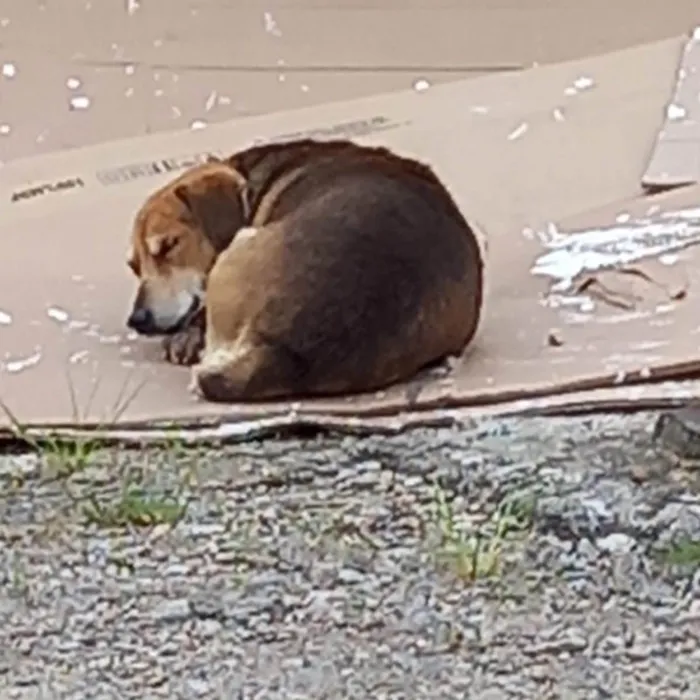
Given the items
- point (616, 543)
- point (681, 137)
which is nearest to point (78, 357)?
point (616, 543)

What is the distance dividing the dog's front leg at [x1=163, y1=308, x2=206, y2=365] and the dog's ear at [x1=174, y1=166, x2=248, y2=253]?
0.35 feet

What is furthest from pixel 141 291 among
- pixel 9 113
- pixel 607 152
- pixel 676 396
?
pixel 9 113

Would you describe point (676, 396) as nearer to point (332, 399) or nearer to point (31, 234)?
point (332, 399)

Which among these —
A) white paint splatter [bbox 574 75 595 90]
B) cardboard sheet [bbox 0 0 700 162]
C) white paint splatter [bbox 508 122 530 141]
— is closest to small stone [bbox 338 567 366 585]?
white paint splatter [bbox 508 122 530 141]

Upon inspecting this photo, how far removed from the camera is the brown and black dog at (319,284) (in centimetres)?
280

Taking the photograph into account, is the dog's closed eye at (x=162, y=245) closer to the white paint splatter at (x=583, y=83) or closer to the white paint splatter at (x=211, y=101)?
the white paint splatter at (x=583, y=83)

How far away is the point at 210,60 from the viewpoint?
17.1 ft

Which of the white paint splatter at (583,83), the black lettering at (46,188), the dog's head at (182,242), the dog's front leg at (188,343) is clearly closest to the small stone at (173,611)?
the dog's front leg at (188,343)

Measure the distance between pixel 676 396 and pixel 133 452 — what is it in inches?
26.3

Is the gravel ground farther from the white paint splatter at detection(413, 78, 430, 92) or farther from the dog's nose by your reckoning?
the white paint splatter at detection(413, 78, 430, 92)

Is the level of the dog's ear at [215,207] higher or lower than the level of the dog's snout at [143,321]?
higher

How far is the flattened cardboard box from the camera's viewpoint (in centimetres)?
285

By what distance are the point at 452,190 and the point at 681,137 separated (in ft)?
1.41

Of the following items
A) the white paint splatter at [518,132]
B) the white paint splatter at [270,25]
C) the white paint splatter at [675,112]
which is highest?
the white paint splatter at [675,112]
